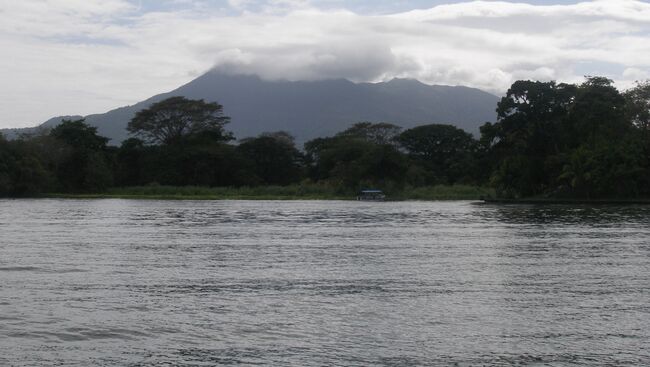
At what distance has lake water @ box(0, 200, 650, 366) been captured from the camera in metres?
11.3

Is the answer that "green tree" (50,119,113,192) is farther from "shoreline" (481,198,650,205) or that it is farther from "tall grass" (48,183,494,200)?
"shoreline" (481,198,650,205)

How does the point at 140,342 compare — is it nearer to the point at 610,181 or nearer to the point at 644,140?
the point at 610,181

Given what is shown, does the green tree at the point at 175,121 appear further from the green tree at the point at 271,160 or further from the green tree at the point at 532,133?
the green tree at the point at 532,133

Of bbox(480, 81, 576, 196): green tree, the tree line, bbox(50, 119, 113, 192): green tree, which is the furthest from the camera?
bbox(50, 119, 113, 192): green tree

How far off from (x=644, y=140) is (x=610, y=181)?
23.8 feet

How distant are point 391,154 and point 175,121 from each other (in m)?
37.9

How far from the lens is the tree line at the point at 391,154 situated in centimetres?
7212

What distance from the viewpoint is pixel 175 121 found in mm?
108625

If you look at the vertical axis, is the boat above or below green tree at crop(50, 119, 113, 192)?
below

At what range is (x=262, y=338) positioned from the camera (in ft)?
39.9

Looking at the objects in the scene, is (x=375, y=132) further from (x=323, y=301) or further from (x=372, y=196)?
(x=323, y=301)

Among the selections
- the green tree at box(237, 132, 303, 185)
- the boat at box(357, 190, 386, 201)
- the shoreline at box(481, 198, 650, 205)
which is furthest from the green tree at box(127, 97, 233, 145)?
the shoreline at box(481, 198, 650, 205)

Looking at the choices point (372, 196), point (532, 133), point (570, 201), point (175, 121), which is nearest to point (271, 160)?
point (175, 121)

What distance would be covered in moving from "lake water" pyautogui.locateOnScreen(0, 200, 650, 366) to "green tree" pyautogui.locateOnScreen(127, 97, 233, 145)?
79.2 metres
